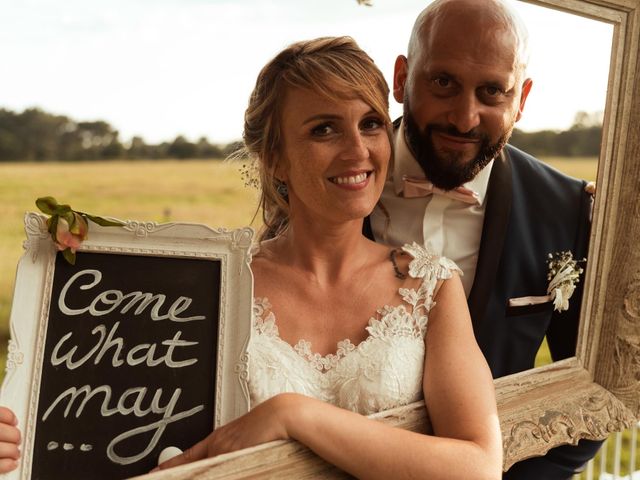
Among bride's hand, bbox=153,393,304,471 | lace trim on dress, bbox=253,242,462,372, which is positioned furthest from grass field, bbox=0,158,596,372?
bride's hand, bbox=153,393,304,471

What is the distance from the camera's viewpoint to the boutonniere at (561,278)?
1895mm

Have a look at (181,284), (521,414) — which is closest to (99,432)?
(181,284)

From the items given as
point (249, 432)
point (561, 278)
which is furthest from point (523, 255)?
point (249, 432)

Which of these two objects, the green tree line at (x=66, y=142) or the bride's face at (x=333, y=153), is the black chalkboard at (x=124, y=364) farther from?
the bride's face at (x=333, y=153)

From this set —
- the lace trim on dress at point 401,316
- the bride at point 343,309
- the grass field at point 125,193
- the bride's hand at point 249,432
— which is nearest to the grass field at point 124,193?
the grass field at point 125,193

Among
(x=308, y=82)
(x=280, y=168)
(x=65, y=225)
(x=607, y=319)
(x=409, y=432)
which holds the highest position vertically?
(x=308, y=82)

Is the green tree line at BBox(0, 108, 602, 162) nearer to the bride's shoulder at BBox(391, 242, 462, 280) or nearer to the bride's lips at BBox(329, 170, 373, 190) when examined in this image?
the bride's lips at BBox(329, 170, 373, 190)

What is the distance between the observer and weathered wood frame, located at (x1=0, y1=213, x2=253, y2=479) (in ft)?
4.09

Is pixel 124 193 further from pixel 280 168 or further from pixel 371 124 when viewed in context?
pixel 371 124

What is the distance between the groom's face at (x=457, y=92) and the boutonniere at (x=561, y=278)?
1.25ft

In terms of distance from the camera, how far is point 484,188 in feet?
5.76

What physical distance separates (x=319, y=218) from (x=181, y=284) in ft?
1.20

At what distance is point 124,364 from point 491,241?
858 millimetres

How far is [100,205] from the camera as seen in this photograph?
4.38ft
